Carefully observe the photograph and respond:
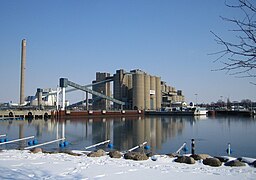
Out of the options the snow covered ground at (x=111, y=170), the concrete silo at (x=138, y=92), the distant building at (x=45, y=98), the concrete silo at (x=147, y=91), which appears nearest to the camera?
the snow covered ground at (x=111, y=170)

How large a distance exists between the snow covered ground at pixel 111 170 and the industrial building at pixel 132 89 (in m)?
110

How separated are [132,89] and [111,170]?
115671mm

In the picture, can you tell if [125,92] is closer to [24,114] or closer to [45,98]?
[45,98]

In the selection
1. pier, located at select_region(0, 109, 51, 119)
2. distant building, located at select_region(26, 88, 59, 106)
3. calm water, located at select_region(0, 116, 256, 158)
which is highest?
distant building, located at select_region(26, 88, 59, 106)

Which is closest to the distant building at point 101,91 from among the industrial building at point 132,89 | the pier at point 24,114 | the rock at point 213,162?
the industrial building at point 132,89

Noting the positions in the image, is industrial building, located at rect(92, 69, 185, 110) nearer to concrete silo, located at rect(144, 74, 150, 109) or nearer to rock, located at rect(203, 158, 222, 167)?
concrete silo, located at rect(144, 74, 150, 109)

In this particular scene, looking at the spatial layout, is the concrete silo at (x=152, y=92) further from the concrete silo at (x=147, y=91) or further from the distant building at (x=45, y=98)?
the distant building at (x=45, y=98)

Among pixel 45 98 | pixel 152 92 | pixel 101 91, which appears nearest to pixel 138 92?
pixel 152 92

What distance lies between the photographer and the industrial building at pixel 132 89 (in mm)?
122069

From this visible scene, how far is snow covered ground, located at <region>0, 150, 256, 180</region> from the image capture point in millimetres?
8727

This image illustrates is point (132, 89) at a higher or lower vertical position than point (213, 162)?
higher

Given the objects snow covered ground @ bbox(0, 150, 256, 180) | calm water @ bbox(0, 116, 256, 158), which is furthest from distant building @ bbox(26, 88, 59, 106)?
snow covered ground @ bbox(0, 150, 256, 180)

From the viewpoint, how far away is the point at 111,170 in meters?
9.65

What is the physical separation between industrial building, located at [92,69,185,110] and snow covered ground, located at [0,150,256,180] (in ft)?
362
